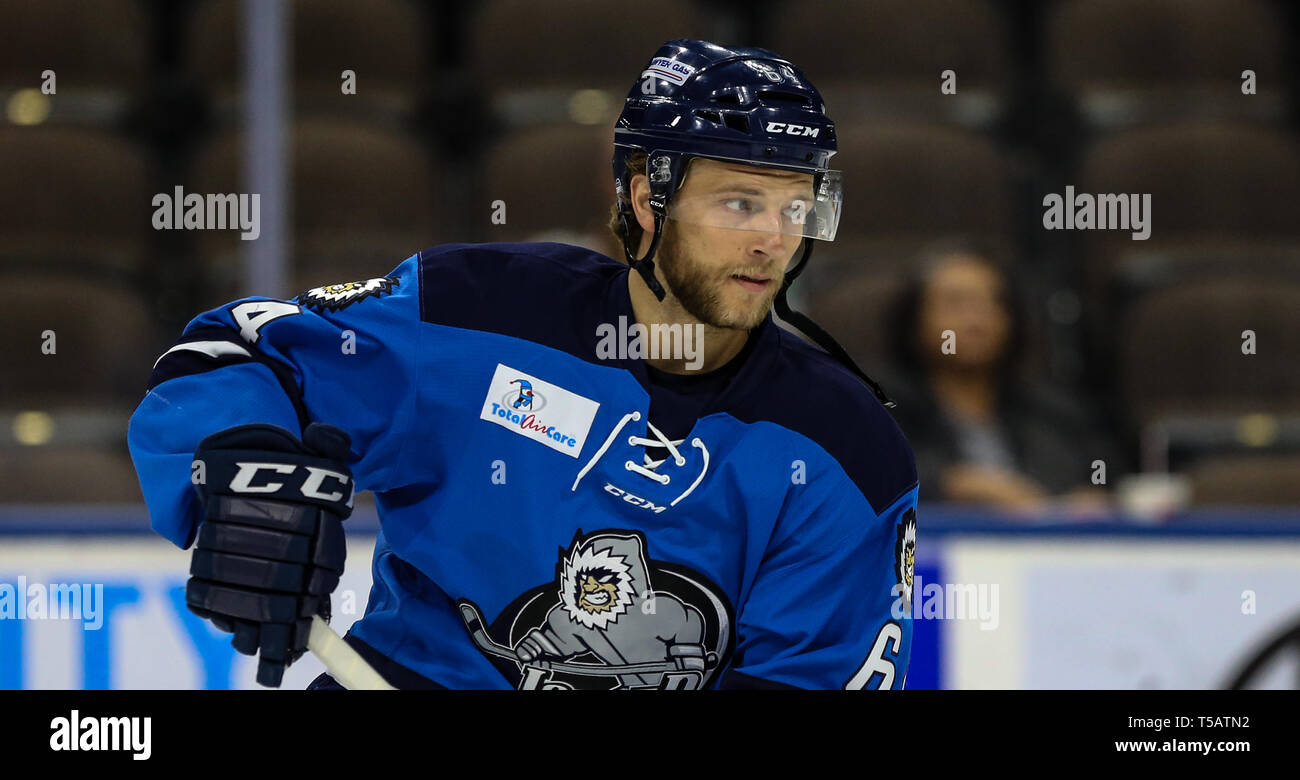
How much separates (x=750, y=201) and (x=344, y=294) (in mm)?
493

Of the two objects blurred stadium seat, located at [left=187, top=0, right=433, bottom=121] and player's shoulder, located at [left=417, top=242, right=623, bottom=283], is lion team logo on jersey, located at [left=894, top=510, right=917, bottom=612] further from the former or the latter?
blurred stadium seat, located at [left=187, top=0, right=433, bottom=121]

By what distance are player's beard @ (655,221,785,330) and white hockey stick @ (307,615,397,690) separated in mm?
564

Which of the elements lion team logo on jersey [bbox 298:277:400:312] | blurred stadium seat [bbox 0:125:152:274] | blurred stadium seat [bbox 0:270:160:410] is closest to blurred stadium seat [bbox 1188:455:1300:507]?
lion team logo on jersey [bbox 298:277:400:312]

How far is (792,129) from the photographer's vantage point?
1.92 m

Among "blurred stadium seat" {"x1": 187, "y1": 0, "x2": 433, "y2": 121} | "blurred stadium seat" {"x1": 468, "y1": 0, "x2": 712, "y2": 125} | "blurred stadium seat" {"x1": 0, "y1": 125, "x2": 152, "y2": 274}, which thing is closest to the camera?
"blurred stadium seat" {"x1": 0, "y1": 125, "x2": 152, "y2": 274}

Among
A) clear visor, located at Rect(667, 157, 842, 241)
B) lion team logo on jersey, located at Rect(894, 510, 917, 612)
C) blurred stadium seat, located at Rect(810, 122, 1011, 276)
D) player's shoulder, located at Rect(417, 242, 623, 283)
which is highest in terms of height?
blurred stadium seat, located at Rect(810, 122, 1011, 276)

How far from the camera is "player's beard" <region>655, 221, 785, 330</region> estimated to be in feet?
6.31

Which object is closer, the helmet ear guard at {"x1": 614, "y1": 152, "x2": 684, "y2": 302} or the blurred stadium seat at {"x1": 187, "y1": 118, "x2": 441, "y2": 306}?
the helmet ear guard at {"x1": 614, "y1": 152, "x2": 684, "y2": 302}

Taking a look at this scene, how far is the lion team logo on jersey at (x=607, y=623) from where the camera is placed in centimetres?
192
